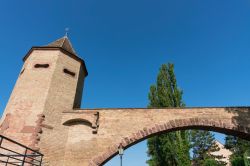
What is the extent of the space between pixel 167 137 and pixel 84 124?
789 cm

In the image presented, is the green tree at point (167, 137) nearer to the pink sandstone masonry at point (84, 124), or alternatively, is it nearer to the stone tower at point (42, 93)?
the pink sandstone masonry at point (84, 124)

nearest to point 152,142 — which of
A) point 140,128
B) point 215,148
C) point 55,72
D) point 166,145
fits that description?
point 166,145

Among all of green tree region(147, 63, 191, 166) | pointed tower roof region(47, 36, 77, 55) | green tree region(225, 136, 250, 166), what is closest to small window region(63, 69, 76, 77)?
pointed tower roof region(47, 36, 77, 55)

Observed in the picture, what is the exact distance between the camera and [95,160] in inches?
402

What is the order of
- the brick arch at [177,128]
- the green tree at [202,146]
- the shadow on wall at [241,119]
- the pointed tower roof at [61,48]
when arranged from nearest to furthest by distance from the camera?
the brick arch at [177,128], the shadow on wall at [241,119], the pointed tower roof at [61,48], the green tree at [202,146]

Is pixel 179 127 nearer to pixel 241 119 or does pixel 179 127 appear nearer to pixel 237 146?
pixel 241 119

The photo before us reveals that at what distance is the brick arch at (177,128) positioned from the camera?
34.5 feet

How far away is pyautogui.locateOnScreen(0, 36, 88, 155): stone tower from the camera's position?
11.1 metres

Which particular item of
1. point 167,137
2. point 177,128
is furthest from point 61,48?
point 167,137

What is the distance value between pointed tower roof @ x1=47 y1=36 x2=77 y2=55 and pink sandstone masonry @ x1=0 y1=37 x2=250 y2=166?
130 inches

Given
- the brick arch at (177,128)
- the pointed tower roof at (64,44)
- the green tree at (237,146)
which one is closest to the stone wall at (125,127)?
the brick arch at (177,128)

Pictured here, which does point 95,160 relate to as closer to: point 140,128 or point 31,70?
point 140,128

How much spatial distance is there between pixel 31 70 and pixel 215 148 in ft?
100

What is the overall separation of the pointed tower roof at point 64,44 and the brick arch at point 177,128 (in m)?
8.03
